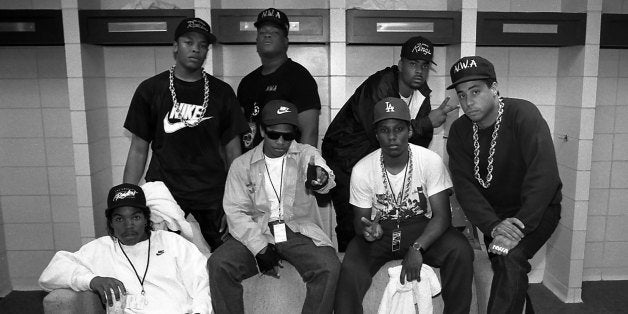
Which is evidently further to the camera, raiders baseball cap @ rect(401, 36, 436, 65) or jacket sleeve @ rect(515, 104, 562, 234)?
raiders baseball cap @ rect(401, 36, 436, 65)

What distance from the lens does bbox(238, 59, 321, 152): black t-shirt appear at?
291 centimetres

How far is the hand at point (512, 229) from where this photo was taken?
222cm

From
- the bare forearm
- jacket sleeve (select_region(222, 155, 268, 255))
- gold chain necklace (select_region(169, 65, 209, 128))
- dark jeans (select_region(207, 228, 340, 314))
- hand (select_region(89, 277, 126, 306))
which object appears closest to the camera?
hand (select_region(89, 277, 126, 306))

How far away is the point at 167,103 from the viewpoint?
272cm

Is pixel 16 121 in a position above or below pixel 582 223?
above

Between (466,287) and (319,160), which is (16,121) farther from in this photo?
(466,287)

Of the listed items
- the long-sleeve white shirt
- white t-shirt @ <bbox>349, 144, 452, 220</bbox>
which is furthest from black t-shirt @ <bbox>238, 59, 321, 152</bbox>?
the long-sleeve white shirt

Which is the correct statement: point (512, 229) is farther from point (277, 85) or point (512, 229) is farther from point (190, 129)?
point (190, 129)

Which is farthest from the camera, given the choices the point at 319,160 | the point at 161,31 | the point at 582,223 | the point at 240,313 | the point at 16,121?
the point at 16,121

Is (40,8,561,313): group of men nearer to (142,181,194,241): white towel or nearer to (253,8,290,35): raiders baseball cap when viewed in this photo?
(253,8,290,35): raiders baseball cap

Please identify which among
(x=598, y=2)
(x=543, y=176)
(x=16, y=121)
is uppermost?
(x=598, y=2)

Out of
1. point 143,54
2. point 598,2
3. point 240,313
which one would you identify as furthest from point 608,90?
point 143,54

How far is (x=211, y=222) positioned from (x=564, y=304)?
252 cm

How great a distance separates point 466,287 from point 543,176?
2.03 feet
